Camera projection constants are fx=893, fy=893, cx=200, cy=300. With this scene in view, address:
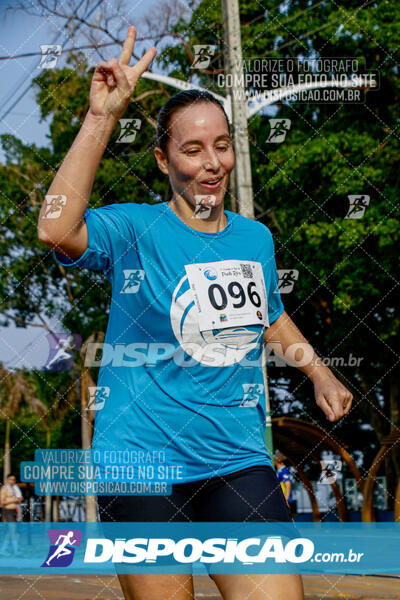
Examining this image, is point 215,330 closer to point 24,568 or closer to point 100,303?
point 24,568

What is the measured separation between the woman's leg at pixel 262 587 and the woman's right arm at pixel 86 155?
0.94m

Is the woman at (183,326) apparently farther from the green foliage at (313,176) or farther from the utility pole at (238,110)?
the green foliage at (313,176)

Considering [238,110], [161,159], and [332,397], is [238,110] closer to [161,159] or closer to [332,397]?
[161,159]

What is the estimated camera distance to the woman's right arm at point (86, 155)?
213cm

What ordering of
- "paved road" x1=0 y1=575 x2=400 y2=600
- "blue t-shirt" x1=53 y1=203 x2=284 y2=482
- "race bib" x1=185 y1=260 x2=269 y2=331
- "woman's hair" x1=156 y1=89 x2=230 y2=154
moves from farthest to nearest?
"paved road" x1=0 y1=575 x2=400 y2=600 < "woman's hair" x1=156 y1=89 x2=230 y2=154 < "race bib" x1=185 y1=260 x2=269 y2=331 < "blue t-shirt" x1=53 y1=203 x2=284 y2=482

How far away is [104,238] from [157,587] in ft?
2.99

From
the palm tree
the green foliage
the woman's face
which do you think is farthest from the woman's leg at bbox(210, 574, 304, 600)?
the palm tree

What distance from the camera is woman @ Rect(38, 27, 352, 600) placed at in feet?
7.33

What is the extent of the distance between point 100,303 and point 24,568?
28.4ft

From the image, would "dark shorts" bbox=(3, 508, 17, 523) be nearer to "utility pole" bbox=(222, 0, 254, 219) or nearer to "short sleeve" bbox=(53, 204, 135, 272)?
"utility pole" bbox=(222, 0, 254, 219)

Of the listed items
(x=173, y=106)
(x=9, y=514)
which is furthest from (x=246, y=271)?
(x=9, y=514)

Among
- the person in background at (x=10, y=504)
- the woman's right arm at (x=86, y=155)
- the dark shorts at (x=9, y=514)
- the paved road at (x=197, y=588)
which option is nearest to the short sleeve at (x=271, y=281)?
the woman's right arm at (x=86, y=155)

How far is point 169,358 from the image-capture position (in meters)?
2.44

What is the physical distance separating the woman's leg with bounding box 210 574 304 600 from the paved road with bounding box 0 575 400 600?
6476 millimetres
